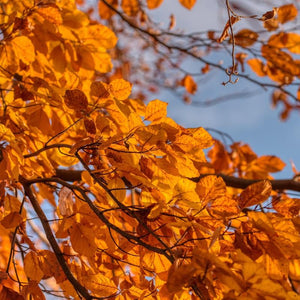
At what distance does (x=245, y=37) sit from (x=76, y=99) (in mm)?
1302

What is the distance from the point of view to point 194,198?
3.21ft

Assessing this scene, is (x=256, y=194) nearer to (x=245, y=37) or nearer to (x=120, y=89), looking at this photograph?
(x=120, y=89)

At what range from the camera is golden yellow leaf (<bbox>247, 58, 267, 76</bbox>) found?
2082mm

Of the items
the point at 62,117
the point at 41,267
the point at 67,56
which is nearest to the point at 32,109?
the point at 62,117

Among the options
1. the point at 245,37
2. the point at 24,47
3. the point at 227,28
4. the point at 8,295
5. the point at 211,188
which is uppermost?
the point at 245,37

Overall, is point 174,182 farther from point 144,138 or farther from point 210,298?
point 210,298

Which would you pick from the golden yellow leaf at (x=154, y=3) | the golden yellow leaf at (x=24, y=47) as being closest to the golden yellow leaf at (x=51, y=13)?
the golden yellow leaf at (x=24, y=47)

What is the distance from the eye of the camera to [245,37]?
6.79ft

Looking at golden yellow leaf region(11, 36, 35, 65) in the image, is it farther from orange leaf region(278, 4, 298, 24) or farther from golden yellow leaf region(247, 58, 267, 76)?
orange leaf region(278, 4, 298, 24)

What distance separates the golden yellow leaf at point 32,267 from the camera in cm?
114

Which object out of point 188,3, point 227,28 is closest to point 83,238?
point 227,28

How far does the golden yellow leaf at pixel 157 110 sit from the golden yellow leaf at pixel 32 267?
52 cm

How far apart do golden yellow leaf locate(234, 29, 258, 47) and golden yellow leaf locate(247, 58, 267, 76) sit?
0.31 ft

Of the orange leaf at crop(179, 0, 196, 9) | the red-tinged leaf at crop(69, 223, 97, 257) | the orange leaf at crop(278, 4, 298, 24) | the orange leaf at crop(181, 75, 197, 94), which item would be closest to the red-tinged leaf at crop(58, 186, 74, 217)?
the red-tinged leaf at crop(69, 223, 97, 257)
